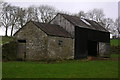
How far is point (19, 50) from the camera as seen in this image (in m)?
37.0

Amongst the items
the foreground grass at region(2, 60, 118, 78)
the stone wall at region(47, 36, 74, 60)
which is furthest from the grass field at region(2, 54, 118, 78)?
the stone wall at region(47, 36, 74, 60)

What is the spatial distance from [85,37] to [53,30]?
7.15 metres

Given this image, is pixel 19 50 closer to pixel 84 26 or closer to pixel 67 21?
pixel 67 21

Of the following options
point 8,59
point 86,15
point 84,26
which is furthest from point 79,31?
point 86,15

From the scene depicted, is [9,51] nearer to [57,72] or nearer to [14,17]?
[57,72]

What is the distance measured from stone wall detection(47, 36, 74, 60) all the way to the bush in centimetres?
578

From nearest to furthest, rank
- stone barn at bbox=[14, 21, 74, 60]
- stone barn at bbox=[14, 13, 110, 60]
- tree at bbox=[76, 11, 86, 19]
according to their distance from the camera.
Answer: stone barn at bbox=[14, 21, 74, 60] → stone barn at bbox=[14, 13, 110, 60] → tree at bbox=[76, 11, 86, 19]

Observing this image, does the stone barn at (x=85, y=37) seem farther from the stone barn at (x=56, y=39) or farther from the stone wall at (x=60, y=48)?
the stone wall at (x=60, y=48)

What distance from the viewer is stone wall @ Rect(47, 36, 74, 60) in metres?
34.8

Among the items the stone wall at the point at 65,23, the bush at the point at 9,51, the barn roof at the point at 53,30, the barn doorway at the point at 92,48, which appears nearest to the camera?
the barn roof at the point at 53,30

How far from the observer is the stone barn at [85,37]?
1575 inches

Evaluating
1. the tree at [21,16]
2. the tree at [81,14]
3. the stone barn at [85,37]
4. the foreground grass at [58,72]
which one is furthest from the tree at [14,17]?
the foreground grass at [58,72]

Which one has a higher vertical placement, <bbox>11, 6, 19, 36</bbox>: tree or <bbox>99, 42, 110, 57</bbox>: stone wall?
<bbox>11, 6, 19, 36</bbox>: tree

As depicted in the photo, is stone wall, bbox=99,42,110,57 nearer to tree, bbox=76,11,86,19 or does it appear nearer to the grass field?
the grass field
